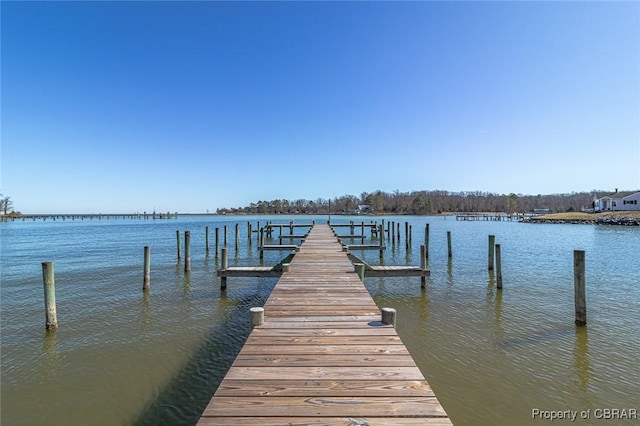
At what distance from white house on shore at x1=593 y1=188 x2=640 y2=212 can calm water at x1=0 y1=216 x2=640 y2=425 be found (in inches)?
3008

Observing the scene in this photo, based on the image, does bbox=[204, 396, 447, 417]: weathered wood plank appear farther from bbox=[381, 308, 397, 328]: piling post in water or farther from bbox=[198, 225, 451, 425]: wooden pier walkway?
bbox=[381, 308, 397, 328]: piling post in water

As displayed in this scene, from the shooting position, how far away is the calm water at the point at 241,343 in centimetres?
538

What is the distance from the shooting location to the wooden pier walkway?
285 centimetres

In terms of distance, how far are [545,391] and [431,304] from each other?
5.41 m

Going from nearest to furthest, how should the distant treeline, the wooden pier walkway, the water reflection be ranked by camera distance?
the wooden pier walkway < the water reflection < the distant treeline

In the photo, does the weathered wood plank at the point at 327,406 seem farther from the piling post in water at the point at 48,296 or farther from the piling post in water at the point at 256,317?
the piling post in water at the point at 48,296

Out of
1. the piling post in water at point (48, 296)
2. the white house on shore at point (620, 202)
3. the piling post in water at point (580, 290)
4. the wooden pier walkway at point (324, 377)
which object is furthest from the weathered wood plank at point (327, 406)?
the white house on shore at point (620, 202)

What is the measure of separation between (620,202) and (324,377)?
9725 cm

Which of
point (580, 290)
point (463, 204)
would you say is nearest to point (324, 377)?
point (580, 290)

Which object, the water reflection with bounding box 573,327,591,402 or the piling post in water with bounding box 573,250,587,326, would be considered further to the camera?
the piling post in water with bounding box 573,250,587,326

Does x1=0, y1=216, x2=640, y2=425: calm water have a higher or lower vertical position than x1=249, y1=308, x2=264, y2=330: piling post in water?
lower

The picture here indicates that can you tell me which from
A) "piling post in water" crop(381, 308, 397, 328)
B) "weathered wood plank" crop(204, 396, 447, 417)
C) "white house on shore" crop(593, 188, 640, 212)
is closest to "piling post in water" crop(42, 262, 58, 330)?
"weathered wood plank" crop(204, 396, 447, 417)

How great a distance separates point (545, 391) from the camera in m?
5.65

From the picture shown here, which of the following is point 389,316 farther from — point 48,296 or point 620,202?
point 620,202
